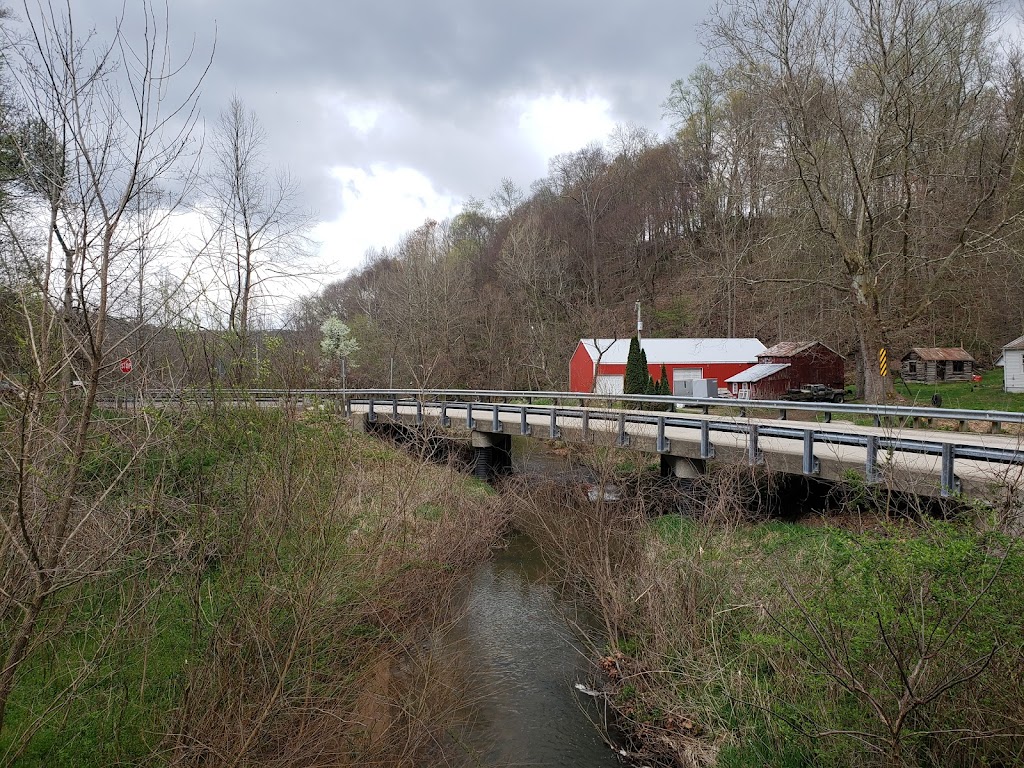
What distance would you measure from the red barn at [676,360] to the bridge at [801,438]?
1230 cm

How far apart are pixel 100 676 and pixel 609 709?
4943mm

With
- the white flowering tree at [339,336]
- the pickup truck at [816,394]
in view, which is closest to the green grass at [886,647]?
the pickup truck at [816,394]

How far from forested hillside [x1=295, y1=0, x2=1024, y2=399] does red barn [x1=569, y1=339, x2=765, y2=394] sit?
2654 millimetres

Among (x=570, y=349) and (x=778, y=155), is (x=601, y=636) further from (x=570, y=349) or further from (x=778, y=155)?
(x=570, y=349)

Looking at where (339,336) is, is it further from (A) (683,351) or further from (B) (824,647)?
(B) (824,647)

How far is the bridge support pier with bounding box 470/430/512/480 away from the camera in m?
18.6

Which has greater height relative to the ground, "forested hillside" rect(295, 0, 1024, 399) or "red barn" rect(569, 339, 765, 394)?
"forested hillside" rect(295, 0, 1024, 399)

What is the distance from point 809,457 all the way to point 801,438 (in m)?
2.61

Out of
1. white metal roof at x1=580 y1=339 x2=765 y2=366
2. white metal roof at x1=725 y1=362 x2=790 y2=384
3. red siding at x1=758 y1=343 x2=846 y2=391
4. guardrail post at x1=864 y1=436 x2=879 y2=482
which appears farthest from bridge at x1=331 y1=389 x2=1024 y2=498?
white metal roof at x1=580 y1=339 x2=765 y2=366

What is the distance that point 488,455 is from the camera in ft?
61.9

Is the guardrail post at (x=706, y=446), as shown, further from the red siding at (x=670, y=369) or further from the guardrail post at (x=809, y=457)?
the red siding at (x=670, y=369)

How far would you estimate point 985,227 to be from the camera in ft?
67.4

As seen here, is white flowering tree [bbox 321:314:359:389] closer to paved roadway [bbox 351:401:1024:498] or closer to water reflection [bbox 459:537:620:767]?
paved roadway [bbox 351:401:1024:498]

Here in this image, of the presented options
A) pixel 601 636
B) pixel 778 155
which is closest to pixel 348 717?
pixel 601 636
